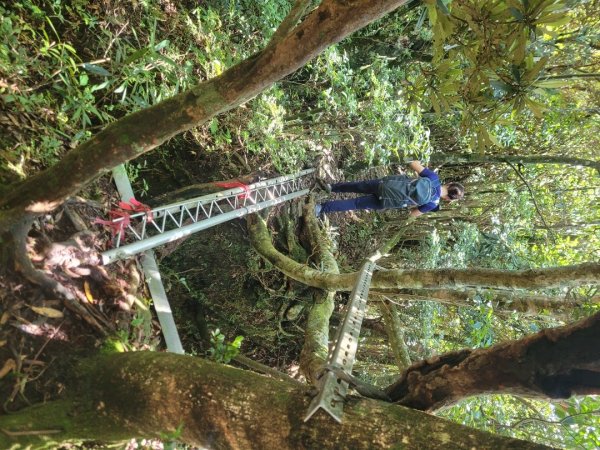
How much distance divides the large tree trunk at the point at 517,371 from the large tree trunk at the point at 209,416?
250 millimetres

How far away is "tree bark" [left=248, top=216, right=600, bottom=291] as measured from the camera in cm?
260

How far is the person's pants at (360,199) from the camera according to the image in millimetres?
6555

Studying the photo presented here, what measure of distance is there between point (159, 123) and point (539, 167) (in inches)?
313

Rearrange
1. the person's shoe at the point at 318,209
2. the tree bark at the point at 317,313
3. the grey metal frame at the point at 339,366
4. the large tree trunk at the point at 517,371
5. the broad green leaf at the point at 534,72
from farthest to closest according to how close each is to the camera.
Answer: the person's shoe at the point at 318,209, the tree bark at the point at 317,313, the broad green leaf at the point at 534,72, the grey metal frame at the point at 339,366, the large tree trunk at the point at 517,371

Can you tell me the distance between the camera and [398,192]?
6027 mm

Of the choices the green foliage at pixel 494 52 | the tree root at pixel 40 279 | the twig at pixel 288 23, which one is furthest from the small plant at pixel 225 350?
the green foliage at pixel 494 52

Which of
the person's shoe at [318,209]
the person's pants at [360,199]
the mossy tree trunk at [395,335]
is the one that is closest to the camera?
the mossy tree trunk at [395,335]

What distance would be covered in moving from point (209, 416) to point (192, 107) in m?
1.63

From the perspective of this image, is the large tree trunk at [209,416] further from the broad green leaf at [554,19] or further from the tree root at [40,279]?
the broad green leaf at [554,19]

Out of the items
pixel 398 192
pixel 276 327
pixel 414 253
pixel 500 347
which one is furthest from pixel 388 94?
pixel 500 347

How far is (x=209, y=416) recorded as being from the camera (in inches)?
82.3

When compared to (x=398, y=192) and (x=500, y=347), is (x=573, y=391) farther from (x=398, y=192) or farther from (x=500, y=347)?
A: (x=398, y=192)

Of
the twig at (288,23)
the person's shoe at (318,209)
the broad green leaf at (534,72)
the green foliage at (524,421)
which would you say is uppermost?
the person's shoe at (318,209)

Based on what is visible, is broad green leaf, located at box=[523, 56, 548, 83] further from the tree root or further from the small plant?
the tree root
